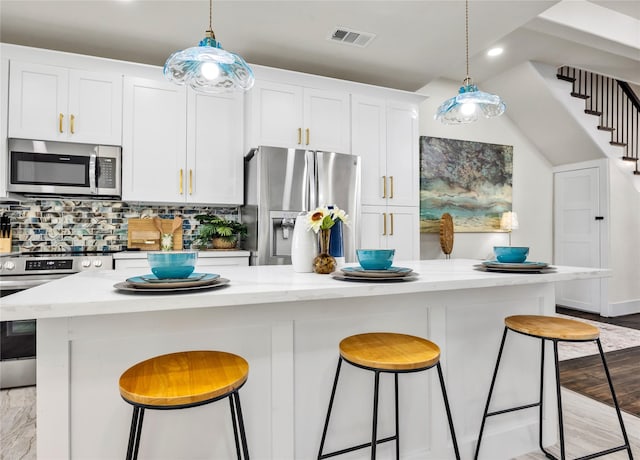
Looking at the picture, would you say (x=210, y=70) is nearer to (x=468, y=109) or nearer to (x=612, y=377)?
(x=468, y=109)

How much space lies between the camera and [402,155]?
392cm

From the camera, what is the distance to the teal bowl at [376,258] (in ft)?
4.87

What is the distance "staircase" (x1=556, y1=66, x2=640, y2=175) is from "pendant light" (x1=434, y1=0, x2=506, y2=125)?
3810 millimetres

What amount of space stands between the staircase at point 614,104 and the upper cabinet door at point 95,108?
5461 millimetres

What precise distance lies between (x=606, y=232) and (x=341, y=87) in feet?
13.0

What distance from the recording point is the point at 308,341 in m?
1.49

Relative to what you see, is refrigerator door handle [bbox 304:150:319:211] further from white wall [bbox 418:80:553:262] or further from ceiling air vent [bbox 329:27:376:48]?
white wall [bbox 418:80:553:262]

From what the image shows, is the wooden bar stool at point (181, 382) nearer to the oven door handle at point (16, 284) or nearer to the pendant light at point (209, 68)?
the pendant light at point (209, 68)

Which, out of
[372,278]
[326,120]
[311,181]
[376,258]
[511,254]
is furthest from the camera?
[326,120]

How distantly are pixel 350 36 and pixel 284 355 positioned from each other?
9.07ft

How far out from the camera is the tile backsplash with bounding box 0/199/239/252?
321 centimetres

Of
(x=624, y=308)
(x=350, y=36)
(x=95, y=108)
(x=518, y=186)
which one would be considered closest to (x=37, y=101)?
(x=95, y=108)

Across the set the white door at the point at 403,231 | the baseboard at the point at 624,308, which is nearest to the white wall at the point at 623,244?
the baseboard at the point at 624,308

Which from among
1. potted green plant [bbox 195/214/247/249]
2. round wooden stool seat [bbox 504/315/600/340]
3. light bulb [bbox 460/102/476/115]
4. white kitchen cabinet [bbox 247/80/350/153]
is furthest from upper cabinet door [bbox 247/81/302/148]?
round wooden stool seat [bbox 504/315/600/340]
